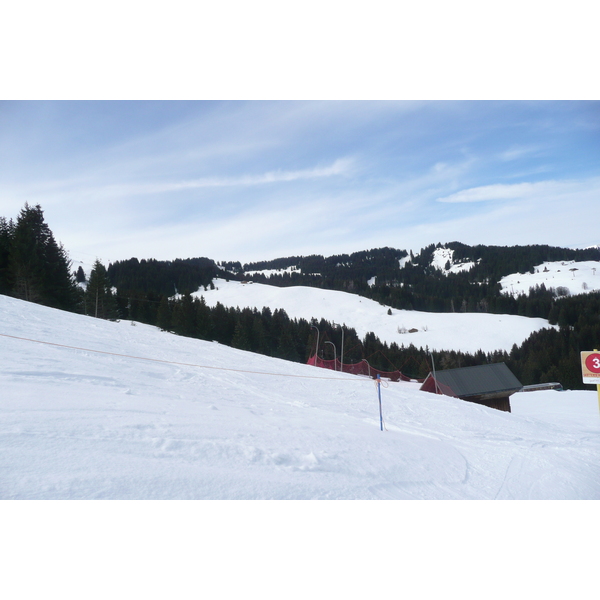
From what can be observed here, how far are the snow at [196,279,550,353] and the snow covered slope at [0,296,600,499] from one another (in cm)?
8532

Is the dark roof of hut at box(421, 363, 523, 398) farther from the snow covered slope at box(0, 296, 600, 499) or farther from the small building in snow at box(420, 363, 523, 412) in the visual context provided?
the snow covered slope at box(0, 296, 600, 499)

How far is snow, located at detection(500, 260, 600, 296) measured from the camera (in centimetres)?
13977

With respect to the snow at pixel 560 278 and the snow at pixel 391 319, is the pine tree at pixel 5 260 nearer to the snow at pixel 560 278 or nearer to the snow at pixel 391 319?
the snow at pixel 391 319

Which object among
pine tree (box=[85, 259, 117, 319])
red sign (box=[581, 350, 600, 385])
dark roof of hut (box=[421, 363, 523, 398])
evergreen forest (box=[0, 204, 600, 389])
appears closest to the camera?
red sign (box=[581, 350, 600, 385])

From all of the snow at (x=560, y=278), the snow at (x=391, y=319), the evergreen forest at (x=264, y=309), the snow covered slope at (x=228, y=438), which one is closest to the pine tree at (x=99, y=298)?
the evergreen forest at (x=264, y=309)

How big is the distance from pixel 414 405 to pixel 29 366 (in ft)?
36.3

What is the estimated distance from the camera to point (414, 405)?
13.7 meters

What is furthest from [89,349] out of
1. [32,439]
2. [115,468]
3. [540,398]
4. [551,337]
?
[551,337]

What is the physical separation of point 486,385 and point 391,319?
89939 mm

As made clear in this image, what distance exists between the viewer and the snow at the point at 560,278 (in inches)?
5503

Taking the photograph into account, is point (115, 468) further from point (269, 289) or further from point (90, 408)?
point (269, 289)

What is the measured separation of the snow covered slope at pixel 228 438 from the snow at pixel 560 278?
144403 mm

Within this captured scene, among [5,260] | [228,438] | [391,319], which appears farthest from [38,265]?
[391,319]

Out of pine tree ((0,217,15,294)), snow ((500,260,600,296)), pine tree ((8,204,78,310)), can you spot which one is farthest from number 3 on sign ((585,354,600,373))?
snow ((500,260,600,296))
